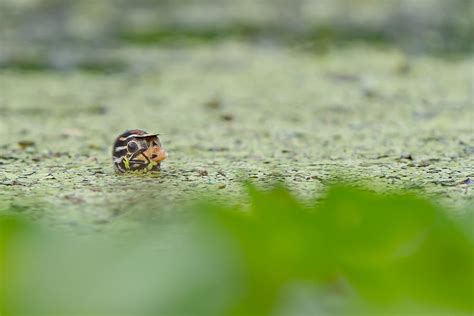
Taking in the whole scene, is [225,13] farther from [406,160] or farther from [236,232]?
[236,232]

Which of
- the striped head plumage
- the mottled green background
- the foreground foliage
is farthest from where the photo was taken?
the striped head plumage

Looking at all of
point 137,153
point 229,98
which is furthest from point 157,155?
point 229,98

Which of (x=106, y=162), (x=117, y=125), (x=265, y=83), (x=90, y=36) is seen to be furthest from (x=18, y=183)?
(x=90, y=36)

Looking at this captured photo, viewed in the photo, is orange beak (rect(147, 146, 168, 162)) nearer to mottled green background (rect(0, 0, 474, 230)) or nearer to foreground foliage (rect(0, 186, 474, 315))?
mottled green background (rect(0, 0, 474, 230))

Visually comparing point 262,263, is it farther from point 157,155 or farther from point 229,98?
point 229,98

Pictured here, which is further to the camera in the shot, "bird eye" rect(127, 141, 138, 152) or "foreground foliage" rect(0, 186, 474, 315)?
"bird eye" rect(127, 141, 138, 152)

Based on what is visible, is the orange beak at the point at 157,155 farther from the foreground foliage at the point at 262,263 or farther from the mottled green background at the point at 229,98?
the foreground foliage at the point at 262,263

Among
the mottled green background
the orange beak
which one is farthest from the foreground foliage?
the orange beak
